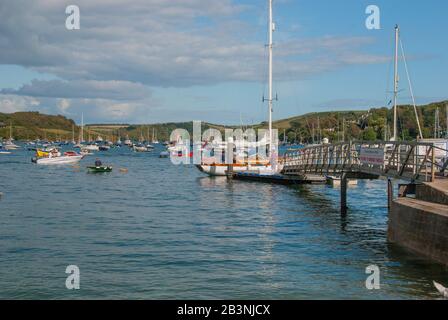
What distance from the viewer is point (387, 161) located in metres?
29.6

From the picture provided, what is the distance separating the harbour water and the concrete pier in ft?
1.52

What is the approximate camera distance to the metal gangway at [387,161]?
2422cm

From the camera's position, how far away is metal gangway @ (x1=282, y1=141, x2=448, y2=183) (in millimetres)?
24222

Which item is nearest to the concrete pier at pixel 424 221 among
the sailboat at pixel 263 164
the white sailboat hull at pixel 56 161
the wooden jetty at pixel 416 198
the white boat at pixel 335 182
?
the wooden jetty at pixel 416 198

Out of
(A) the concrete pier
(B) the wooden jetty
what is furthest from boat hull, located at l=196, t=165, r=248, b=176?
(A) the concrete pier

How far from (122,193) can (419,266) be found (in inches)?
→ 1268

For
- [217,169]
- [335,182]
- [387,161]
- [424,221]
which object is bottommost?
[335,182]

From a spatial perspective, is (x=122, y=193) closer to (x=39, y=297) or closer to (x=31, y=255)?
(x=31, y=255)

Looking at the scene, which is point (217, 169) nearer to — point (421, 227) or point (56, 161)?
point (56, 161)

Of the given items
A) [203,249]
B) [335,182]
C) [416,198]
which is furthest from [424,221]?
[335,182]

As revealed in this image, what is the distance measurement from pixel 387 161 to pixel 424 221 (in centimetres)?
1036

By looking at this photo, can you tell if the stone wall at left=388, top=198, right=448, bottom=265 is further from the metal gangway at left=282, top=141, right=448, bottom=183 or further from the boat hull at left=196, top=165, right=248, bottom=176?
the boat hull at left=196, top=165, right=248, bottom=176

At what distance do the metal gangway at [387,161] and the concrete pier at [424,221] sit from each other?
110 cm

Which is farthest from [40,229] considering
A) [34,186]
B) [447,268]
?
[34,186]
